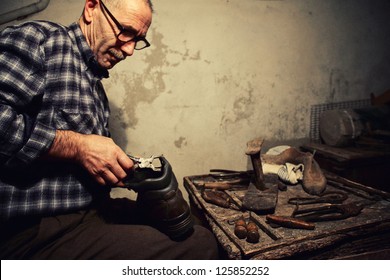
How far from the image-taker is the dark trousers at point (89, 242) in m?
1.22

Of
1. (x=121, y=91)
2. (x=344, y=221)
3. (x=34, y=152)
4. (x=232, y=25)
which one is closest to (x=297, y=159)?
(x=344, y=221)

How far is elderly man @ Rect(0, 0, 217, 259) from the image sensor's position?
1159mm

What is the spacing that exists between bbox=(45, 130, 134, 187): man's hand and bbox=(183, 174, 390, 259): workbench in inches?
26.9

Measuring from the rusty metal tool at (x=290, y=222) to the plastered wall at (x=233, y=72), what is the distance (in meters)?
1.55

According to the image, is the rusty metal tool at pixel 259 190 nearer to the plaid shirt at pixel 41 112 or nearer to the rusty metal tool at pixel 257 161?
the rusty metal tool at pixel 257 161

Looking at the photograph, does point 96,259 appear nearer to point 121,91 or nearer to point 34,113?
point 34,113

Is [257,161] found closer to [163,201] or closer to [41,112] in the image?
[163,201]

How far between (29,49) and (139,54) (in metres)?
1.47

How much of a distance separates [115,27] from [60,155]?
0.78 metres

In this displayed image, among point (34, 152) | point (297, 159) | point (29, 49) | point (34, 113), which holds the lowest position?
point (297, 159)

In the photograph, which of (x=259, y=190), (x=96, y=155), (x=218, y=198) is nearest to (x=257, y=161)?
(x=259, y=190)

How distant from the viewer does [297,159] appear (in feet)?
7.73

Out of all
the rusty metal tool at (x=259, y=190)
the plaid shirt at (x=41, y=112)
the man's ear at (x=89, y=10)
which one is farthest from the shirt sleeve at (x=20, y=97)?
the rusty metal tool at (x=259, y=190)

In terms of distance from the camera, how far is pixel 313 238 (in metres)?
1.42
